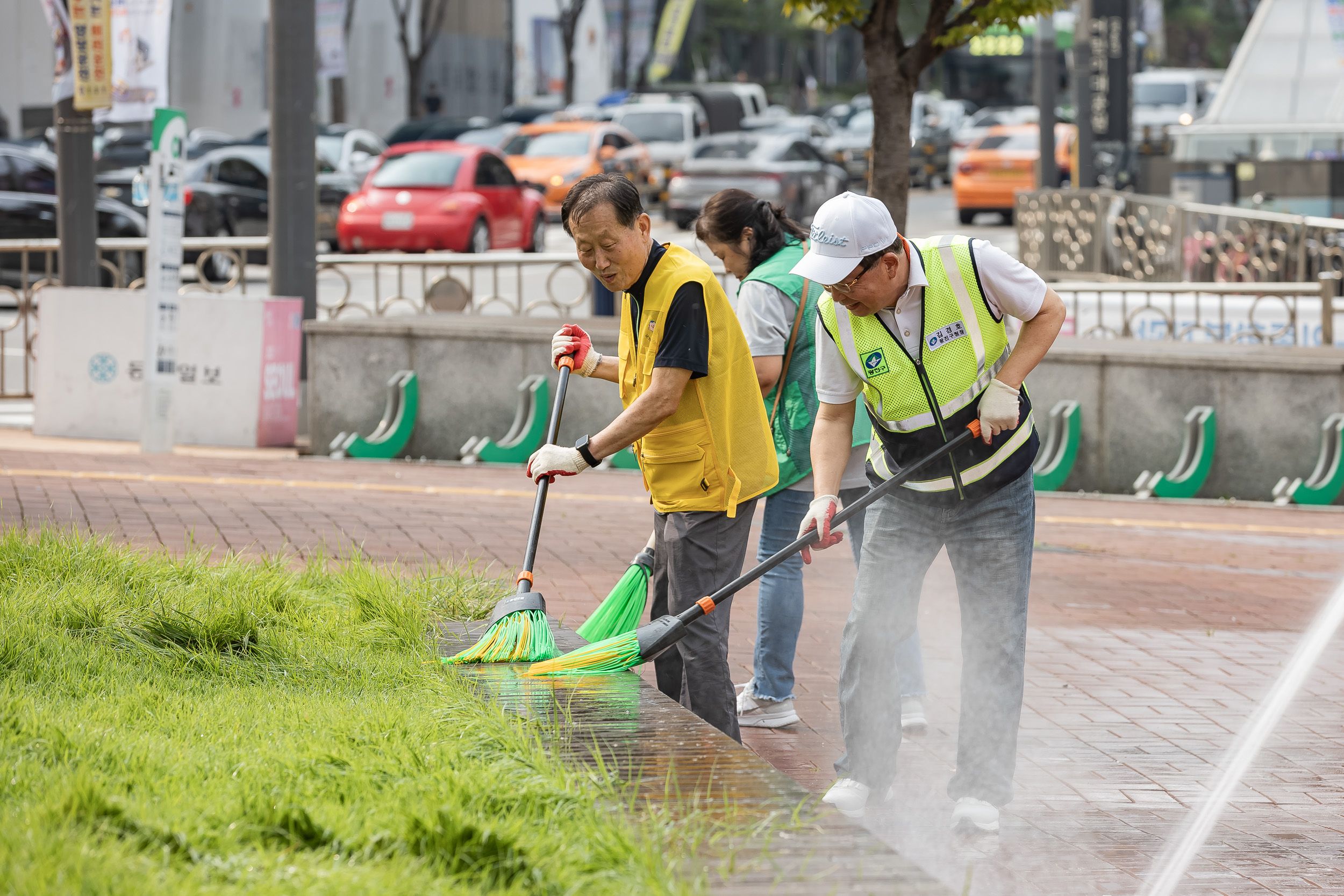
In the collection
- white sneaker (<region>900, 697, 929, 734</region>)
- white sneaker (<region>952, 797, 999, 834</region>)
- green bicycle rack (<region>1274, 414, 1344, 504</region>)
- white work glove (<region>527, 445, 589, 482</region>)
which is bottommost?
white sneaker (<region>900, 697, 929, 734</region>)

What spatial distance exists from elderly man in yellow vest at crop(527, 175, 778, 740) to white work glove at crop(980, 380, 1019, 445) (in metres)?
0.69

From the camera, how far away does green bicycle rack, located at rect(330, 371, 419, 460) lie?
10.6 m

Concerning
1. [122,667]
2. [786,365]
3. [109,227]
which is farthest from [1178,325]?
[109,227]

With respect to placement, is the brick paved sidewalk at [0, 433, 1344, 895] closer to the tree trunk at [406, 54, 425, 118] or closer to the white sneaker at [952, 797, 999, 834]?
the white sneaker at [952, 797, 999, 834]

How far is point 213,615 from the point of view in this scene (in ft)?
16.3

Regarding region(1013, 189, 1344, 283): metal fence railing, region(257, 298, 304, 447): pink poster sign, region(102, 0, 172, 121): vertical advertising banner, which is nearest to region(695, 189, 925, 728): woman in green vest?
region(257, 298, 304, 447): pink poster sign

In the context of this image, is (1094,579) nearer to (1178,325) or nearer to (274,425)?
(1178,325)

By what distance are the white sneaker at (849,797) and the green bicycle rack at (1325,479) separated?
6.35 m

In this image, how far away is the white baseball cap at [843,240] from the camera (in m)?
4.11

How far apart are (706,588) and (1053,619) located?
9.27ft

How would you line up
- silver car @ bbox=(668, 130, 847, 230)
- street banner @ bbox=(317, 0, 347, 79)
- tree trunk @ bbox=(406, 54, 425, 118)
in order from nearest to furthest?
silver car @ bbox=(668, 130, 847, 230) < street banner @ bbox=(317, 0, 347, 79) < tree trunk @ bbox=(406, 54, 425, 118)

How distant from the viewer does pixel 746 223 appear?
17.5 feet

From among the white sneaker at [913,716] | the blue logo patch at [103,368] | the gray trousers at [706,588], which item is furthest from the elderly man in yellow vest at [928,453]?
the blue logo patch at [103,368]

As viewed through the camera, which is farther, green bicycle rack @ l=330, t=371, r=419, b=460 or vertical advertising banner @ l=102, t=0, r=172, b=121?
vertical advertising banner @ l=102, t=0, r=172, b=121
